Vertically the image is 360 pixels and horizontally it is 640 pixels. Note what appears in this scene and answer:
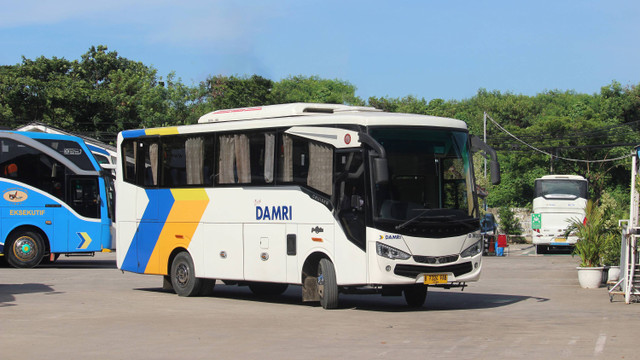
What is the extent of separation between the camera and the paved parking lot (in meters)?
10.2

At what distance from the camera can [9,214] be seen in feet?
88.9

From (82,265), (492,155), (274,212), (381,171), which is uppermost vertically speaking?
(492,155)

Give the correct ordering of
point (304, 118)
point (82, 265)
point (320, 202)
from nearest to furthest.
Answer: point (320, 202) → point (304, 118) → point (82, 265)

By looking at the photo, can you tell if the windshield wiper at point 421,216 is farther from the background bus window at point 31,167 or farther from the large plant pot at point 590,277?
the background bus window at point 31,167

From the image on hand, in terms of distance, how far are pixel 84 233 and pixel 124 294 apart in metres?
9.96

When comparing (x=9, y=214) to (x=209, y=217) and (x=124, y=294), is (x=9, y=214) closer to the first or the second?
(x=124, y=294)

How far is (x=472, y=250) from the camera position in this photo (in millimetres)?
15281

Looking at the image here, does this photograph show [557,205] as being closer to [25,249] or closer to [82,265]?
[82,265]

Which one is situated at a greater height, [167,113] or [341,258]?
[167,113]

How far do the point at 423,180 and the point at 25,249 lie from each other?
54.1 feet

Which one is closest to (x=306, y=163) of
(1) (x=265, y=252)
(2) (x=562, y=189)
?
(1) (x=265, y=252)

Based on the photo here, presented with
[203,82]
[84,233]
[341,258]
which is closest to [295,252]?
[341,258]

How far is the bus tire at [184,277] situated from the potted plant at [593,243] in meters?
8.87

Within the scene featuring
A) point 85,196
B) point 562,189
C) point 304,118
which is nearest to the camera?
point 304,118
